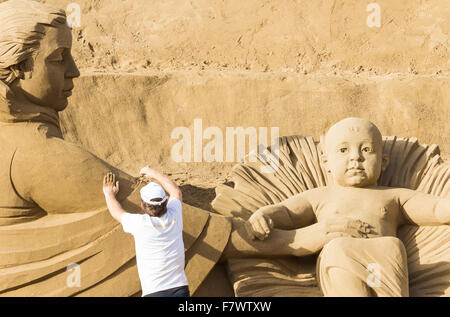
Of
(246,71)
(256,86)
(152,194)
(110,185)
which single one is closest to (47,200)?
(110,185)

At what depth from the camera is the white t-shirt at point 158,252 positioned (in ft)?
15.3

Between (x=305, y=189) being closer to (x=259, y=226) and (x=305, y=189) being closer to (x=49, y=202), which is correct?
(x=259, y=226)

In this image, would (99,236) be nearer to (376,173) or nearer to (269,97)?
(376,173)

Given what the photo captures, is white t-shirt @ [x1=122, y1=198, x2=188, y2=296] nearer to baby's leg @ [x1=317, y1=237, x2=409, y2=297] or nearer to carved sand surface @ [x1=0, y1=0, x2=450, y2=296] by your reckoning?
baby's leg @ [x1=317, y1=237, x2=409, y2=297]

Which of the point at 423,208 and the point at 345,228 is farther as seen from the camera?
the point at 423,208

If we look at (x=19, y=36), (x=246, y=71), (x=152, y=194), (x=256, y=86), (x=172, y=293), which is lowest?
(x=172, y=293)

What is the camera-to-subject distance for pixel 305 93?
8125 mm

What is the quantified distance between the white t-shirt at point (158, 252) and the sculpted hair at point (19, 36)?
126 cm

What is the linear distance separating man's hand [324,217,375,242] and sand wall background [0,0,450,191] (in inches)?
88.3

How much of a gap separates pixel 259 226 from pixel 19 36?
70.0 inches

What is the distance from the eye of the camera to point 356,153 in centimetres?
567

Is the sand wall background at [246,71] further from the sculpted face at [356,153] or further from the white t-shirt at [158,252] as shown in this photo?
the white t-shirt at [158,252]

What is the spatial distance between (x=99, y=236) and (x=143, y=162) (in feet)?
8.40
